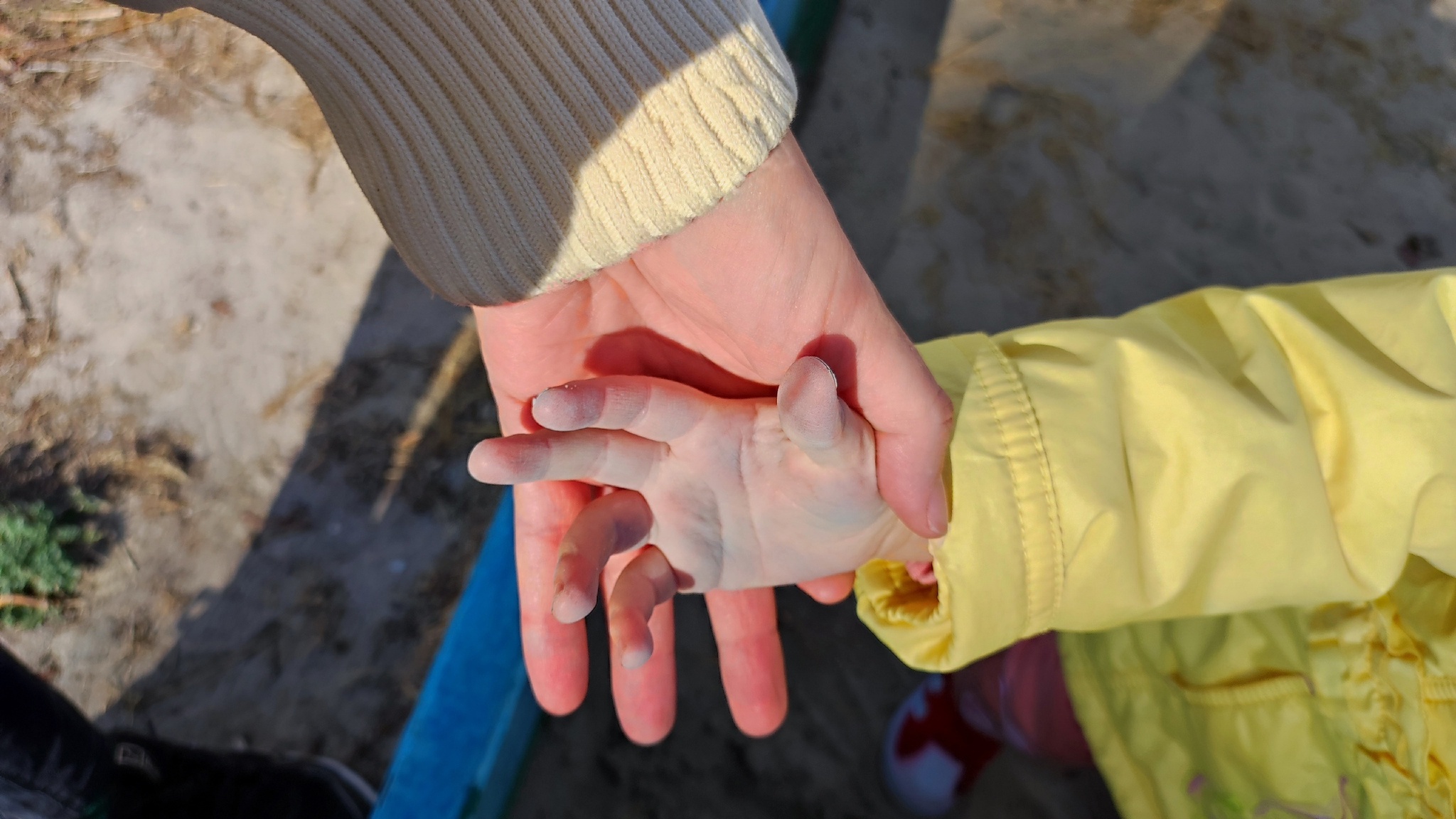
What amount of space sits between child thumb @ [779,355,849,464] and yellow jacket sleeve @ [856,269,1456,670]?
9.1 inches

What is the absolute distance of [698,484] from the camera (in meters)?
1.08

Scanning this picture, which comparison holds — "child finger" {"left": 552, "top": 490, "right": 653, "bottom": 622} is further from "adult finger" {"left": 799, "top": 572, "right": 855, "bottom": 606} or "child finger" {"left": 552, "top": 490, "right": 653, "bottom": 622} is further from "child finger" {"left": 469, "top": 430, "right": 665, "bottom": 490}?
"adult finger" {"left": 799, "top": 572, "right": 855, "bottom": 606}

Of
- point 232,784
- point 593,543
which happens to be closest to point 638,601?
point 593,543

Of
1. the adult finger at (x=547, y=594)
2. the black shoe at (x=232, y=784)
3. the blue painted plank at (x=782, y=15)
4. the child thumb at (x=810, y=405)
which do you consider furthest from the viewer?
the blue painted plank at (x=782, y=15)

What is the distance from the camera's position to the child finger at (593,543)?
0.88 metres

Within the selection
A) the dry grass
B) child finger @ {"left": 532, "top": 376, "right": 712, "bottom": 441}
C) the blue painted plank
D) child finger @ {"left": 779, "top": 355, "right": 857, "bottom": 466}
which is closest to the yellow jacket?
child finger @ {"left": 779, "top": 355, "right": 857, "bottom": 466}

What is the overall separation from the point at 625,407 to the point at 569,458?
0.30 ft

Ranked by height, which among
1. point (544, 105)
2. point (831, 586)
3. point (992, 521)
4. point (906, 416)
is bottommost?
point (831, 586)

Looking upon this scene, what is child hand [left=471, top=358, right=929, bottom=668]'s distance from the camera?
34.6 inches

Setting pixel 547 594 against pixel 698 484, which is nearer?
pixel 698 484

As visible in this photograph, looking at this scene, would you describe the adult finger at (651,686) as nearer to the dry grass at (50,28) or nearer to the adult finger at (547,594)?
the adult finger at (547,594)

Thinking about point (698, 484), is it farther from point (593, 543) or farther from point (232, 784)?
point (232, 784)

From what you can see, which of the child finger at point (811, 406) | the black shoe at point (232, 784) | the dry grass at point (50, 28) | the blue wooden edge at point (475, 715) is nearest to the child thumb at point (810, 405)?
the child finger at point (811, 406)

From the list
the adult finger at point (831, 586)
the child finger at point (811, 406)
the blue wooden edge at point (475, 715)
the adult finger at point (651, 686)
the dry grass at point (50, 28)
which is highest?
the child finger at point (811, 406)
